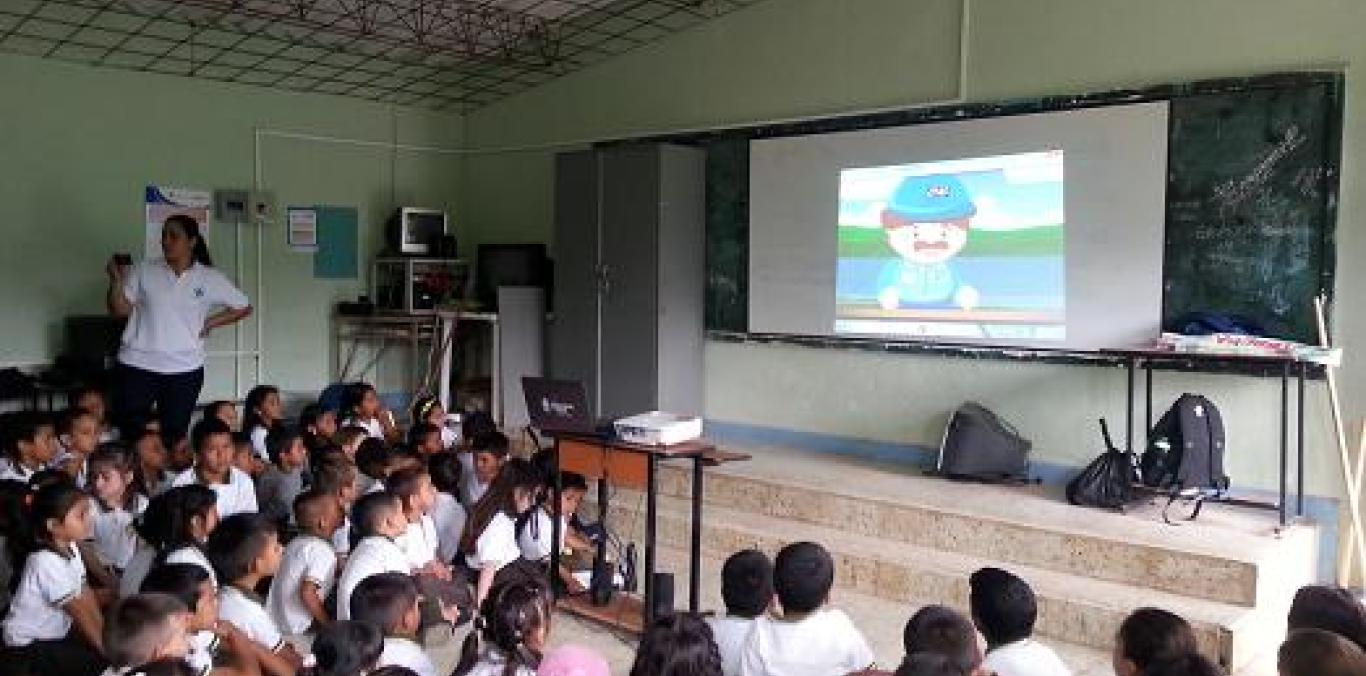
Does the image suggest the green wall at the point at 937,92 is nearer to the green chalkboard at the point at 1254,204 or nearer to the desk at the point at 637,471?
the green chalkboard at the point at 1254,204

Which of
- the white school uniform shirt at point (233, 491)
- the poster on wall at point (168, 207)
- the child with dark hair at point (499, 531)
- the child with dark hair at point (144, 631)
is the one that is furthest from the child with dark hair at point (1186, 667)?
the poster on wall at point (168, 207)

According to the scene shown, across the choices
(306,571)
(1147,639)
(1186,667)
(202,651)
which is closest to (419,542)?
(306,571)

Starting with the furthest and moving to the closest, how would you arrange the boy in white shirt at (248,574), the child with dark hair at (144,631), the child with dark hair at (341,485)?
1. the child with dark hair at (341,485)
2. the boy in white shirt at (248,574)
3. the child with dark hair at (144,631)

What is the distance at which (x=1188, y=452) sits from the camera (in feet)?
13.9

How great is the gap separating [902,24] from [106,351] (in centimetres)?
475

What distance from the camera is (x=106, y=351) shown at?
617cm

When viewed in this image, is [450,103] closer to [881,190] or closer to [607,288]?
[607,288]

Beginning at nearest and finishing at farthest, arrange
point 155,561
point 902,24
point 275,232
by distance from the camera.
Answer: point 155,561
point 902,24
point 275,232

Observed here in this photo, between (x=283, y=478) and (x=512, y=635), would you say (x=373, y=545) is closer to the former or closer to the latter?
(x=512, y=635)

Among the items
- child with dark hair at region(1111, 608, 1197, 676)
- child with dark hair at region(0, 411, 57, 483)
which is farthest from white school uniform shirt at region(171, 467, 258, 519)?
child with dark hair at region(1111, 608, 1197, 676)

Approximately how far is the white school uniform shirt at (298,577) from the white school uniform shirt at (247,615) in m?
0.35

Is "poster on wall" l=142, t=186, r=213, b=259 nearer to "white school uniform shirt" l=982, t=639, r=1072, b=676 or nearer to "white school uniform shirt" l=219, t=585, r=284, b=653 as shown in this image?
"white school uniform shirt" l=219, t=585, r=284, b=653

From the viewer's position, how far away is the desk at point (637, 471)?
11.7 feet

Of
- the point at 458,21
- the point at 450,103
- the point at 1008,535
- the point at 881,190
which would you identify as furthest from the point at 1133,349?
the point at 450,103
